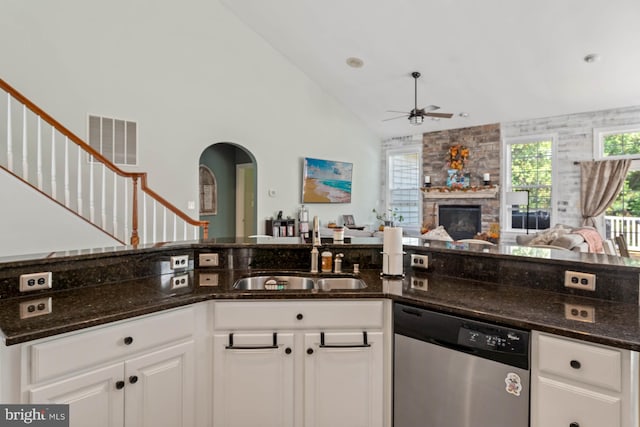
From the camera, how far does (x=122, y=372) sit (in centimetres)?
153

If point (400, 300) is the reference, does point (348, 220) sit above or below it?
above

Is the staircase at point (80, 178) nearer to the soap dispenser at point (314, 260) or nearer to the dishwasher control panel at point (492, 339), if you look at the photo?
the soap dispenser at point (314, 260)

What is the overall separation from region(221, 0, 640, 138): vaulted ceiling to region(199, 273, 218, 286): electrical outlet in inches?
175

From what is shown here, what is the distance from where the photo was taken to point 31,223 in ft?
10.2

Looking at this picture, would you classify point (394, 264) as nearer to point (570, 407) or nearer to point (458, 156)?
point (570, 407)

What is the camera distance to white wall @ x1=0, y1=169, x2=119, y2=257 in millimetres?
3004

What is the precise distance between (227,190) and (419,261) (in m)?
6.08

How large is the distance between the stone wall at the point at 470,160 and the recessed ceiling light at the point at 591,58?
7.70 feet

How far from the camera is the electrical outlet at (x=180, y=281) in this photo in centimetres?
201

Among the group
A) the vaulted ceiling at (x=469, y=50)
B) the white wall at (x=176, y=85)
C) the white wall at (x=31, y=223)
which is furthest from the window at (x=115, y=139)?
the vaulted ceiling at (x=469, y=50)

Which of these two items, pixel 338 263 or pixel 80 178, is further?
pixel 80 178

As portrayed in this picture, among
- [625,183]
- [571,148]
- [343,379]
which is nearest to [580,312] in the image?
[343,379]

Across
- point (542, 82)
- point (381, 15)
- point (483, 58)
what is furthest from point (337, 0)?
point (542, 82)

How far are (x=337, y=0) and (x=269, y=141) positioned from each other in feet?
8.38
